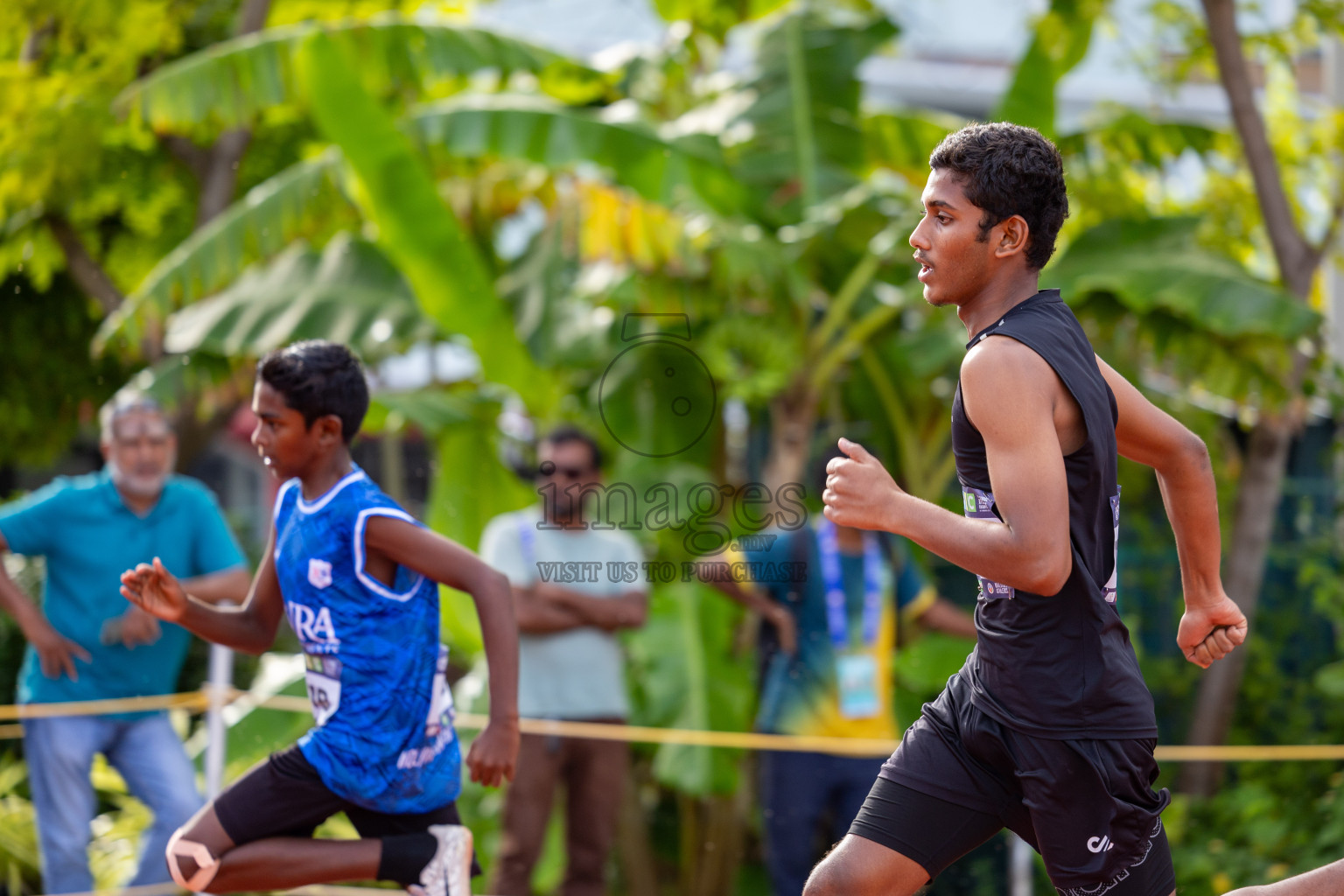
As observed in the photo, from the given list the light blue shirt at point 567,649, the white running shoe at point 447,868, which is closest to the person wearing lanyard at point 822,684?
the light blue shirt at point 567,649

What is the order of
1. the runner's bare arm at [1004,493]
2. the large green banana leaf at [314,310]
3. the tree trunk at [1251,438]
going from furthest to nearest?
the tree trunk at [1251,438], the large green banana leaf at [314,310], the runner's bare arm at [1004,493]

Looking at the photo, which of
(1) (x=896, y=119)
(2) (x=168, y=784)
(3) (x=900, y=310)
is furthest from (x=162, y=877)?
(1) (x=896, y=119)

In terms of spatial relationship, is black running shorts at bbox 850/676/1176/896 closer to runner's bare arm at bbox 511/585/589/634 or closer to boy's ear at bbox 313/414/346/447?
boy's ear at bbox 313/414/346/447

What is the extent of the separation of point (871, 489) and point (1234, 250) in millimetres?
5765

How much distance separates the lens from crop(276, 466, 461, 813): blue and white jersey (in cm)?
290

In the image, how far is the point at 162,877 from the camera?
441 cm

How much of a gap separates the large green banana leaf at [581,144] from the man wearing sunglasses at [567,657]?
1474mm

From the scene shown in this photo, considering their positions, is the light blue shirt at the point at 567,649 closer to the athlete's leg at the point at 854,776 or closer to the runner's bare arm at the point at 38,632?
the athlete's leg at the point at 854,776

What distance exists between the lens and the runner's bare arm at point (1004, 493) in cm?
207

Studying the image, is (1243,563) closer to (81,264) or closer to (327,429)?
(327,429)

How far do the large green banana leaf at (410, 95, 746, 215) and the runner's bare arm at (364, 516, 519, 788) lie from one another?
303 centimetres

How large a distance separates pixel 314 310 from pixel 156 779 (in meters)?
2.36

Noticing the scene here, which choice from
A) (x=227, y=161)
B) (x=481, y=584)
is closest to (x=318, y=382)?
(x=481, y=584)

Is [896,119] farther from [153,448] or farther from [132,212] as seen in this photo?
[132,212]
